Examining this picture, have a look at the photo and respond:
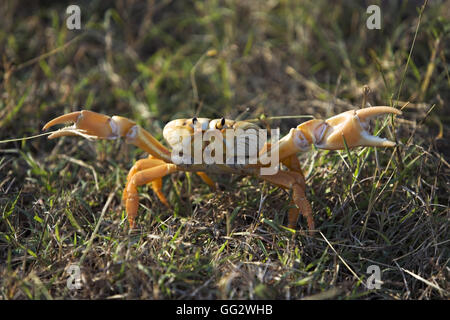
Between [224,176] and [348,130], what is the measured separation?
121cm

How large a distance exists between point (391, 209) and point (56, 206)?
221 centimetres

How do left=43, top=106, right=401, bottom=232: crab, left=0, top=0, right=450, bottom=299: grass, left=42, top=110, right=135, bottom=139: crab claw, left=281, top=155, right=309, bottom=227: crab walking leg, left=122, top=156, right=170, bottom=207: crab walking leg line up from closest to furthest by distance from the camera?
left=0, top=0, right=450, bottom=299: grass, left=43, top=106, right=401, bottom=232: crab, left=42, top=110, right=135, bottom=139: crab claw, left=281, top=155, right=309, bottom=227: crab walking leg, left=122, top=156, right=170, bottom=207: crab walking leg

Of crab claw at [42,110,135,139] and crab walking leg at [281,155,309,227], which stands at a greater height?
crab claw at [42,110,135,139]

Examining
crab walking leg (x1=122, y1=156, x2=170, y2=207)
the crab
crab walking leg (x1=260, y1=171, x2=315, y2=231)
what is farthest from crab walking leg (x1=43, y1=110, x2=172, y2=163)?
crab walking leg (x1=260, y1=171, x2=315, y2=231)

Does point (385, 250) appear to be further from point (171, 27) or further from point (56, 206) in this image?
point (171, 27)

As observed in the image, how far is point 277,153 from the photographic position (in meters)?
3.09

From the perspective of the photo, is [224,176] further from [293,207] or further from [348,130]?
[348,130]

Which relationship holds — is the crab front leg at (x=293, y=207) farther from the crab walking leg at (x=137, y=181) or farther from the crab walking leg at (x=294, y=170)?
the crab walking leg at (x=137, y=181)

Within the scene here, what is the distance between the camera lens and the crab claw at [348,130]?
282cm

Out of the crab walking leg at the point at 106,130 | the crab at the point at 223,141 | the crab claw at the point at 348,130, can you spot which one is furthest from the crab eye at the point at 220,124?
the crab claw at the point at 348,130

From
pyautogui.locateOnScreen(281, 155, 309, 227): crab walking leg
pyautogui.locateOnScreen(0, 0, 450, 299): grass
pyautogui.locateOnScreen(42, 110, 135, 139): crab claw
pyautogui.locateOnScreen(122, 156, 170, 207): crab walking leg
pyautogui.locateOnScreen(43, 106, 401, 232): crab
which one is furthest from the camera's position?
pyautogui.locateOnScreen(122, 156, 170, 207): crab walking leg

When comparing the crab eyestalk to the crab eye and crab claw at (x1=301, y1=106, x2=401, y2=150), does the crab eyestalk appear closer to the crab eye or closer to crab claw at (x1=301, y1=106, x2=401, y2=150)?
crab claw at (x1=301, y1=106, x2=401, y2=150)

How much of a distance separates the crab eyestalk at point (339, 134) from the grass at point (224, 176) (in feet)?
0.73

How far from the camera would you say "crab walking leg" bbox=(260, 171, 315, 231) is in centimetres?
304
